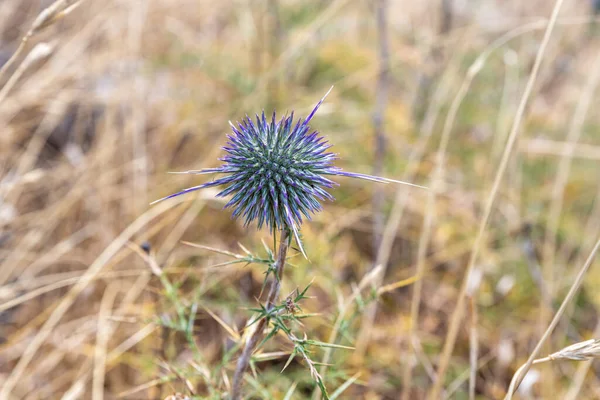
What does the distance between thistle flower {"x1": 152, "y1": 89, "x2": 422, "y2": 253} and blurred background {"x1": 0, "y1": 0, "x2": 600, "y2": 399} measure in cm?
88

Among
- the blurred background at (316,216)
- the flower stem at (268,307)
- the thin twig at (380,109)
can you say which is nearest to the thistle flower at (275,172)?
the flower stem at (268,307)

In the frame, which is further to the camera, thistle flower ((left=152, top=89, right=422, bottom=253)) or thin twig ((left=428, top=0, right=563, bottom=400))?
thin twig ((left=428, top=0, right=563, bottom=400))

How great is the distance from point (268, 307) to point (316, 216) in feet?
6.23

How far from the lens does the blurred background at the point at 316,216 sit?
7.77 ft

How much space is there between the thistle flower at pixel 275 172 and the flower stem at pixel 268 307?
0.13 feet

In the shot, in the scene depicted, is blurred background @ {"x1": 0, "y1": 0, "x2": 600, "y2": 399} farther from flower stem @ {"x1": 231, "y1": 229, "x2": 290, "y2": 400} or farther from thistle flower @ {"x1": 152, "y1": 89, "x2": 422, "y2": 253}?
thistle flower @ {"x1": 152, "y1": 89, "x2": 422, "y2": 253}

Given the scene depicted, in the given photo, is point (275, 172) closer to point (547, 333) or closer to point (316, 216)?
point (547, 333)

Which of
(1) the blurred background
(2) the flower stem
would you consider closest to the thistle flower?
(2) the flower stem

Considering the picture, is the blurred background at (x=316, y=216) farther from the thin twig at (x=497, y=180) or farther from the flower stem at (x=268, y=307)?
the flower stem at (x=268, y=307)

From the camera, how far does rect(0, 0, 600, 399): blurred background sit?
2.37 meters

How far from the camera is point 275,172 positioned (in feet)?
3.76

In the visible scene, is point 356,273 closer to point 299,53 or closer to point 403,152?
point 403,152

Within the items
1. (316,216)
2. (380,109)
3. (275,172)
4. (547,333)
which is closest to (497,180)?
(547,333)

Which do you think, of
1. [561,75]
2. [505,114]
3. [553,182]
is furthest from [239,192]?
[561,75]
